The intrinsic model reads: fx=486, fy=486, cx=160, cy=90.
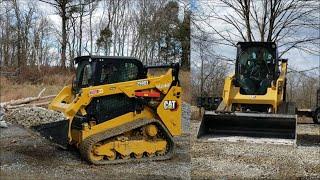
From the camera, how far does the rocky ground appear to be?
3.66 metres

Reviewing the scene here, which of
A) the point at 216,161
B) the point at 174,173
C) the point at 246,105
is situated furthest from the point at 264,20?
the point at 174,173

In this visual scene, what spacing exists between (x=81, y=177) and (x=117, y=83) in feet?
4.20

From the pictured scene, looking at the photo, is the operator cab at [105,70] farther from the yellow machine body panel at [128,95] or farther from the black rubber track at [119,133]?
the black rubber track at [119,133]

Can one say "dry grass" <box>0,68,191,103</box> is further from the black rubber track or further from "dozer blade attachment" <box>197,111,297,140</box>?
"dozer blade attachment" <box>197,111,297,140</box>

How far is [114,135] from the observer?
4805 mm

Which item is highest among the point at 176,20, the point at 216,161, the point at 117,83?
the point at 176,20

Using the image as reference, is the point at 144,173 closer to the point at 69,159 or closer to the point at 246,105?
the point at 69,159

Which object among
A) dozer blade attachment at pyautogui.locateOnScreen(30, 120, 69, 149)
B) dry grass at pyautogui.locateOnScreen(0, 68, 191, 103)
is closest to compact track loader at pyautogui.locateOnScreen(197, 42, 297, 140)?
dozer blade attachment at pyautogui.locateOnScreen(30, 120, 69, 149)

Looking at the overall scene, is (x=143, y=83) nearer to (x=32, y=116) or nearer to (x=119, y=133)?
(x=119, y=133)

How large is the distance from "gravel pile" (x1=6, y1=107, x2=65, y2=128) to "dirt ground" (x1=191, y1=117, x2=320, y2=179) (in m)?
1.44

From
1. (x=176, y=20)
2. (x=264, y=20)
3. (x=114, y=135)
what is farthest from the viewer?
(x=264, y=20)

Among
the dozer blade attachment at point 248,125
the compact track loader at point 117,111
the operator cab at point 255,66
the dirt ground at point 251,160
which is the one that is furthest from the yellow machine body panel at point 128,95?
the operator cab at point 255,66

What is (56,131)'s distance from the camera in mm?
4555

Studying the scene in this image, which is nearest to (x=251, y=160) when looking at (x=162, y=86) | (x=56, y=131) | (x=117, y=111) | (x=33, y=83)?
(x=162, y=86)
